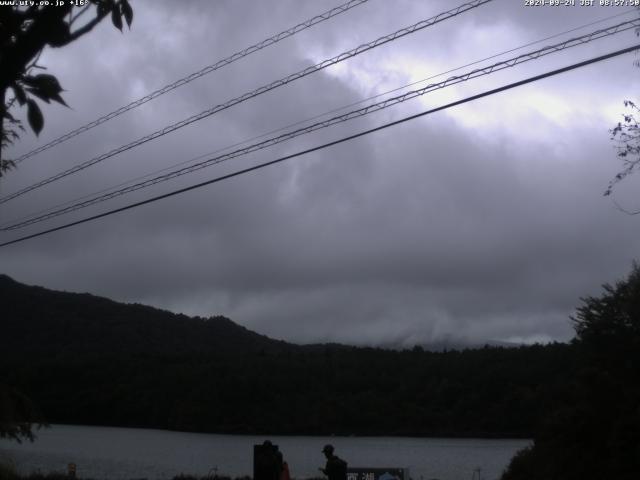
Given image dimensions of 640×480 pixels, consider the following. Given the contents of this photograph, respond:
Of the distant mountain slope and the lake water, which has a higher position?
the distant mountain slope

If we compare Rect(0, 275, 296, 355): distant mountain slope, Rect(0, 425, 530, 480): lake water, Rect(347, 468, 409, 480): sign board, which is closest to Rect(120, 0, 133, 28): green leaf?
Rect(347, 468, 409, 480): sign board

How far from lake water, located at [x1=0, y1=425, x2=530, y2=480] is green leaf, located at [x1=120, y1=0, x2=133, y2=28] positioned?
35955mm

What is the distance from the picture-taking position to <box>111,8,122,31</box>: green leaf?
4.66 metres

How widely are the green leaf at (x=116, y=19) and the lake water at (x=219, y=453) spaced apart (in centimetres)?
3596

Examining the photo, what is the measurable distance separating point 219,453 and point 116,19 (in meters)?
61.3

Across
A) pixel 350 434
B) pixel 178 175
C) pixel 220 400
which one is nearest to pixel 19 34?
Result: pixel 178 175

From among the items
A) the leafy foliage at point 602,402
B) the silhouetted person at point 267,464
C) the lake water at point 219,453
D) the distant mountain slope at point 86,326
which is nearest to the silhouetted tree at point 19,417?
the silhouetted person at point 267,464

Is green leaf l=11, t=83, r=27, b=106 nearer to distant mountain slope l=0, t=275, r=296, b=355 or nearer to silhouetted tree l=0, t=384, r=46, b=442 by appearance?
silhouetted tree l=0, t=384, r=46, b=442

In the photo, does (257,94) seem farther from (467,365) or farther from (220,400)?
(220,400)

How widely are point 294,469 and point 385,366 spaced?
120 ft

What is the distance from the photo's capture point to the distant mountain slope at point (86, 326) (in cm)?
5519

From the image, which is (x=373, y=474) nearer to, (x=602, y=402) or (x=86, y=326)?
(x=602, y=402)

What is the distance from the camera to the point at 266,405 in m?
80.8

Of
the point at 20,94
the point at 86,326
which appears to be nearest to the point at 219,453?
the point at 86,326
